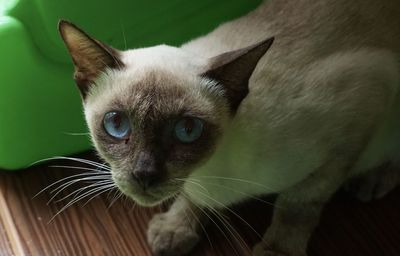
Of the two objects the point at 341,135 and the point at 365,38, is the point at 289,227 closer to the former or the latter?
the point at 341,135

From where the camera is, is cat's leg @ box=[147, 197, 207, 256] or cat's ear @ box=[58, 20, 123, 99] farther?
cat's leg @ box=[147, 197, 207, 256]

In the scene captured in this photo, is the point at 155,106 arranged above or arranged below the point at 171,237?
above

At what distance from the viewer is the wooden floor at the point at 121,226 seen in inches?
55.1

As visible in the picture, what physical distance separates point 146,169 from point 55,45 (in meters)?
0.44

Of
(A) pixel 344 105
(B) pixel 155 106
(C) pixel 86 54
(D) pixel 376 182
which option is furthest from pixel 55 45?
(D) pixel 376 182

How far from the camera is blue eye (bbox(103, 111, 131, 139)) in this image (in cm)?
104

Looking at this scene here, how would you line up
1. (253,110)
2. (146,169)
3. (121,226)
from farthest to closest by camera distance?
(121,226), (253,110), (146,169)

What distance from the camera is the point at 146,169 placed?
1012 mm

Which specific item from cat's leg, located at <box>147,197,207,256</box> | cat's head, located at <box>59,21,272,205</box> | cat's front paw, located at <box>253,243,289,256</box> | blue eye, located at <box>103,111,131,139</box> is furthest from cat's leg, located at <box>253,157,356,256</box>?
blue eye, located at <box>103,111,131,139</box>

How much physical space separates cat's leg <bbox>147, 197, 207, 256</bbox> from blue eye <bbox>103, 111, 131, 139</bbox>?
1.32 ft

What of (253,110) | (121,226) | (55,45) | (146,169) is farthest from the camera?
(121,226)

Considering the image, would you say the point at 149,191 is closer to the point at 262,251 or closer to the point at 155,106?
the point at 155,106

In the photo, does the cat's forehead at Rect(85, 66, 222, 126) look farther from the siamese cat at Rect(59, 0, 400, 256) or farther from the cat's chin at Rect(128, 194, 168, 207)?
the cat's chin at Rect(128, 194, 168, 207)

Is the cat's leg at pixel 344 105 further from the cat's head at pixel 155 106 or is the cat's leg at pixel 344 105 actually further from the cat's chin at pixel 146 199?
the cat's chin at pixel 146 199
